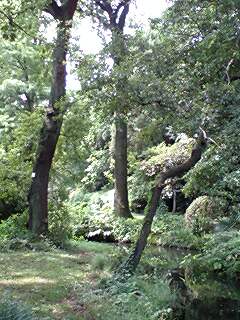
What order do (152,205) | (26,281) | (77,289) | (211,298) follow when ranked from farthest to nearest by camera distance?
(211,298)
(152,205)
(26,281)
(77,289)

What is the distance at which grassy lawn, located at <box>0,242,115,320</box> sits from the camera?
7691 millimetres

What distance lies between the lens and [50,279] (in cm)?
962

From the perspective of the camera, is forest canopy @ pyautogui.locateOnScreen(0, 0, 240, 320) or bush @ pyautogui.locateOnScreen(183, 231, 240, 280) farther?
bush @ pyautogui.locateOnScreen(183, 231, 240, 280)

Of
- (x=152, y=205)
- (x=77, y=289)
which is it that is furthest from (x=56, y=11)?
(x=77, y=289)

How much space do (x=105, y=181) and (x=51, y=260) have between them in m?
17.3

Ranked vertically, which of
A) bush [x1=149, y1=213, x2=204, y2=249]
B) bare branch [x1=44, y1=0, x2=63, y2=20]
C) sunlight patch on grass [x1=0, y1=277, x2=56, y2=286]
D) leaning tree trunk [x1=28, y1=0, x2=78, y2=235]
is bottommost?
sunlight patch on grass [x1=0, y1=277, x2=56, y2=286]

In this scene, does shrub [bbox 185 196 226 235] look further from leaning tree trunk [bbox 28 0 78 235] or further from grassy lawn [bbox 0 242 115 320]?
leaning tree trunk [bbox 28 0 78 235]

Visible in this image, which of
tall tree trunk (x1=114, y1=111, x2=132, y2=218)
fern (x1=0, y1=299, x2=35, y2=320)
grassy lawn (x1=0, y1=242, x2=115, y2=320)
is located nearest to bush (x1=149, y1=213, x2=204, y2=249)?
tall tree trunk (x1=114, y1=111, x2=132, y2=218)

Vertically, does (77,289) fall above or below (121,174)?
below

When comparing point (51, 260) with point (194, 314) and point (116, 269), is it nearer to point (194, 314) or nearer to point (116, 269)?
point (116, 269)

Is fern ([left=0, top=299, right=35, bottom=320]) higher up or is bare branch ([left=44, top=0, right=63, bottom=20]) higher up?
bare branch ([left=44, top=0, right=63, bottom=20])

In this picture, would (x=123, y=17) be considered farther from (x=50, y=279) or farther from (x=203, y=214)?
(x=50, y=279)

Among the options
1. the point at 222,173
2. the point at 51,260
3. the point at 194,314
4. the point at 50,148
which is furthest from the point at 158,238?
the point at 222,173

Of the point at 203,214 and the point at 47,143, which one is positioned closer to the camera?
the point at 47,143
